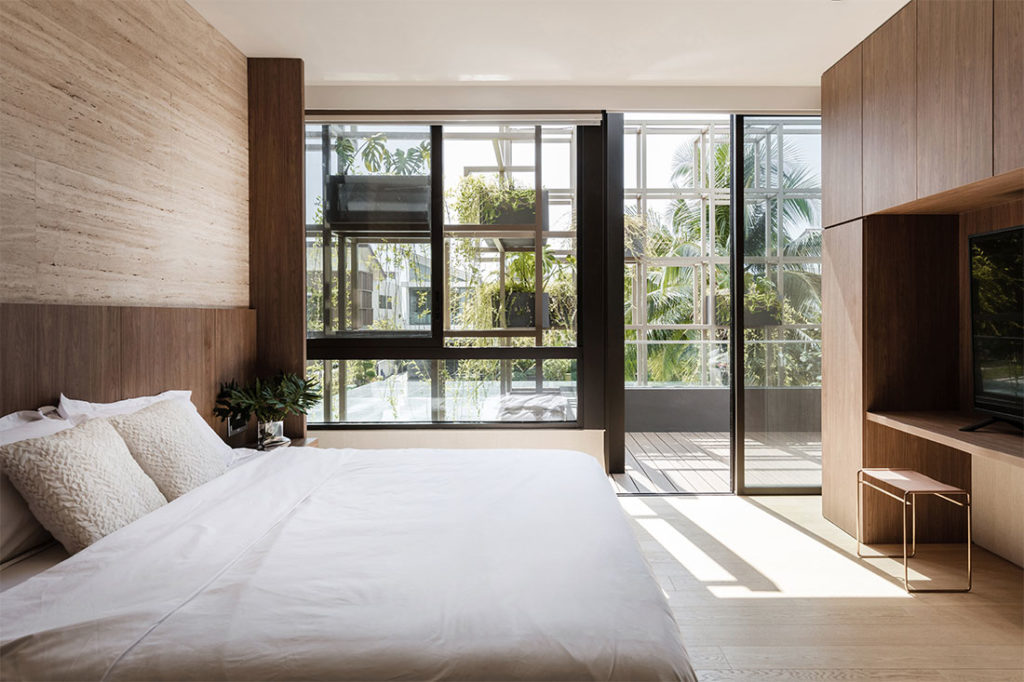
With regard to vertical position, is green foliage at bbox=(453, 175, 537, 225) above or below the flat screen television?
above

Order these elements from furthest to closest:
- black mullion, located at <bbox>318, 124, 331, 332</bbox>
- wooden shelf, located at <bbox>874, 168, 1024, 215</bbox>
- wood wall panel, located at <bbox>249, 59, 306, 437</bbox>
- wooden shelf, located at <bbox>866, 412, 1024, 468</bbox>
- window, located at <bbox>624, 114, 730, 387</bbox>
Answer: window, located at <bbox>624, 114, 730, 387</bbox> → black mullion, located at <bbox>318, 124, 331, 332</bbox> → wood wall panel, located at <bbox>249, 59, 306, 437</bbox> → wooden shelf, located at <bbox>874, 168, 1024, 215</bbox> → wooden shelf, located at <bbox>866, 412, 1024, 468</bbox>

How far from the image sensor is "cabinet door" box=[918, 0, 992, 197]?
2168mm

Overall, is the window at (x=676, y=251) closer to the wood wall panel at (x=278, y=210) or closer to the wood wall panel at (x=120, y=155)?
the wood wall panel at (x=278, y=210)

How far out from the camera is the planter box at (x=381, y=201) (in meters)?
3.80

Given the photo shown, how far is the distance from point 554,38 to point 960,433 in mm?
2758

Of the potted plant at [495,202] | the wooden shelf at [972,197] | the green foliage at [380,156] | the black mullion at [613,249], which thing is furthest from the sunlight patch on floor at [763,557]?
the green foliage at [380,156]

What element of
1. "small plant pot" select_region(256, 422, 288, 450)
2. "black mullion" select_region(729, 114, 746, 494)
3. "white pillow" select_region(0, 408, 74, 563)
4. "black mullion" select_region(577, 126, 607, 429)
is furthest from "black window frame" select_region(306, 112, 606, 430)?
"white pillow" select_region(0, 408, 74, 563)

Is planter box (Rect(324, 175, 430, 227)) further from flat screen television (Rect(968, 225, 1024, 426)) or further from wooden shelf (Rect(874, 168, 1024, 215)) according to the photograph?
flat screen television (Rect(968, 225, 1024, 426))

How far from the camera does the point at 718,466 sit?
4.44 metres

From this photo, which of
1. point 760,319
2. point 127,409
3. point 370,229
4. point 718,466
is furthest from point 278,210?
point 718,466

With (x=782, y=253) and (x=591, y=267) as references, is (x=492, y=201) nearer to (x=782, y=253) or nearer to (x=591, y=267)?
(x=591, y=267)

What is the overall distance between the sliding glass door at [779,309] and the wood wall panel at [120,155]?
10.7ft

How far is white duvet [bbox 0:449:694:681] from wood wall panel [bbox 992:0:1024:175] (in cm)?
197

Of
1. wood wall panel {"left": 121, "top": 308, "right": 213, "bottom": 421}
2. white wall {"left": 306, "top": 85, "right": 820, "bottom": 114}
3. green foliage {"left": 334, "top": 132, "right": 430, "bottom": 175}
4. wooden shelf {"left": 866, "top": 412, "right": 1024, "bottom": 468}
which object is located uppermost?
white wall {"left": 306, "top": 85, "right": 820, "bottom": 114}
